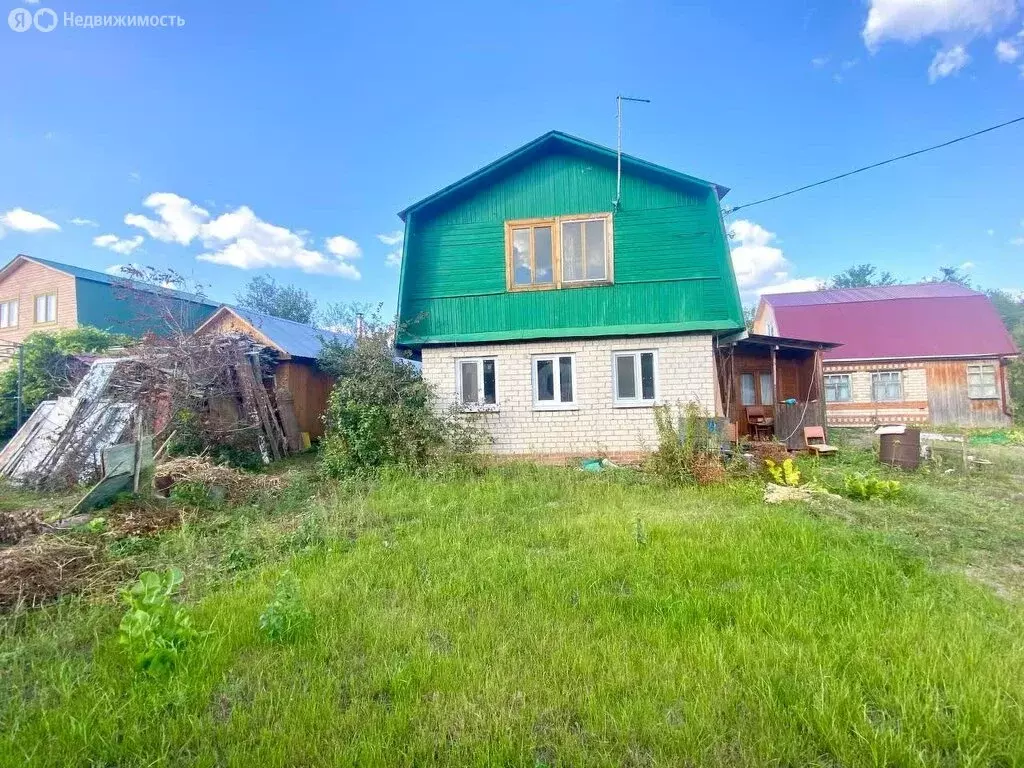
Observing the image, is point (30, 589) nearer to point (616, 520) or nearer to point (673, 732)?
point (673, 732)

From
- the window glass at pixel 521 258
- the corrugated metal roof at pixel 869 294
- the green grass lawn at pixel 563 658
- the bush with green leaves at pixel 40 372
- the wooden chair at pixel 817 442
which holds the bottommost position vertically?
the green grass lawn at pixel 563 658

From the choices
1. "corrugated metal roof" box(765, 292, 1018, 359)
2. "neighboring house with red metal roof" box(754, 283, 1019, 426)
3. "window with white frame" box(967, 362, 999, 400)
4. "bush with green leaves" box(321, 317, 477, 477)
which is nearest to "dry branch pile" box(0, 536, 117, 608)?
"bush with green leaves" box(321, 317, 477, 477)

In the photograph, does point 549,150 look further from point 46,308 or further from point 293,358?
point 46,308

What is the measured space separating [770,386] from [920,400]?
1030cm

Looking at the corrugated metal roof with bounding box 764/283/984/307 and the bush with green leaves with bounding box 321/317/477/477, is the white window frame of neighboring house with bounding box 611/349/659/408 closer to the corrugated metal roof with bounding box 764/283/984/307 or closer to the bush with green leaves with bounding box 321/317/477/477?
the bush with green leaves with bounding box 321/317/477/477

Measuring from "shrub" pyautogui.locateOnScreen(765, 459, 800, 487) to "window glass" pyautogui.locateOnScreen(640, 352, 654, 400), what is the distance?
2.90 m

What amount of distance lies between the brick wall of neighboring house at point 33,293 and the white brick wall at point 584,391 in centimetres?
2154

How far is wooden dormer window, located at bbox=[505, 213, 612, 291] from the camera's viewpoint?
10.9 metres

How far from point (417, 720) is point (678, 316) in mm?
9625

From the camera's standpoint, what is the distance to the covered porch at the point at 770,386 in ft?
40.6

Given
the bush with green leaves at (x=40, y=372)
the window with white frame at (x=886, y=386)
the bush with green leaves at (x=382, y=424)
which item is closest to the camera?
the bush with green leaves at (x=382, y=424)

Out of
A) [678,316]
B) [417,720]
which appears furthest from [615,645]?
[678,316]

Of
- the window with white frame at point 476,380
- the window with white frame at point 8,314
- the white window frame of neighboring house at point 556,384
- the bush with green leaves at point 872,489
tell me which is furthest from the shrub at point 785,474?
the window with white frame at point 8,314

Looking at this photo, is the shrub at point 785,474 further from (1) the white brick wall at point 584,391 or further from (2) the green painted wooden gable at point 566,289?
(2) the green painted wooden gable at point 566,289
